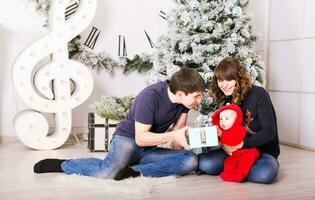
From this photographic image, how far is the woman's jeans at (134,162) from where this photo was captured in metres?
2.03

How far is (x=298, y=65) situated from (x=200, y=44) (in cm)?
87

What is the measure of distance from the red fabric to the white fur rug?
271mm

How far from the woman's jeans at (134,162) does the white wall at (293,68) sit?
1286 millimetres

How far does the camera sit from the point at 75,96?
2.98 metres

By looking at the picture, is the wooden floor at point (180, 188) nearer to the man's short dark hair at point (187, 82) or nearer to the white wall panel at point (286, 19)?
the man's short dark hair at point (187, 82)

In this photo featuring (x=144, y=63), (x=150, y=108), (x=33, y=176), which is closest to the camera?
(x=150, y=108)

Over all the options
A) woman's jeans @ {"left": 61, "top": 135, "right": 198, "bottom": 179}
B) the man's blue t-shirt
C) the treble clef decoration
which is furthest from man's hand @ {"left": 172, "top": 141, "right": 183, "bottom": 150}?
the treble clef decoration

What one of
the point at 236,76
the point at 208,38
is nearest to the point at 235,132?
the point at 236,76

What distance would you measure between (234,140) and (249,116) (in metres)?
0.17

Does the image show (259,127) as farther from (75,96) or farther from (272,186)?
(75,96)

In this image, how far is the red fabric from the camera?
2047 mm

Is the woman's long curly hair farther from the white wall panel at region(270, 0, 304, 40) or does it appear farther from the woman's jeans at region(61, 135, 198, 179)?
the white wall panel at region(270, 0, 304, 40)

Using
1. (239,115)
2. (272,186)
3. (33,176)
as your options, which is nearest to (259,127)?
(239,115)

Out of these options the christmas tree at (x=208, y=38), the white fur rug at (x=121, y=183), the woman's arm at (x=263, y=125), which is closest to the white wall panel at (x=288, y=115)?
the christmas tree at (x=208, y=38)
